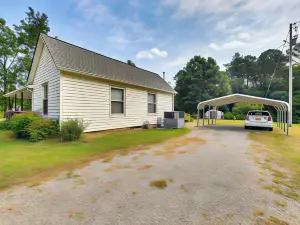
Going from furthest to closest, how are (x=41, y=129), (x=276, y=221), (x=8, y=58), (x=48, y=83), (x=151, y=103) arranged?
(x=8, y=58) → (x=151, y=103) → (x=48, y=83) → (x=41, y=129) → (x=276, y=221)

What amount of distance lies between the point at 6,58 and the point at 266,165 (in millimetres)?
26057

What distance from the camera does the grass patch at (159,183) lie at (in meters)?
2.69

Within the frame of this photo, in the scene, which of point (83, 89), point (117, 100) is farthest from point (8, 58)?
point (117, 100)

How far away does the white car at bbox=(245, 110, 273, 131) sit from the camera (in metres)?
10.6

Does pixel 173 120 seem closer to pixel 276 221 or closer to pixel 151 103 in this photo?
pixel 151 103

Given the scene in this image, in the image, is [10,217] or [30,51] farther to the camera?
[30,51]

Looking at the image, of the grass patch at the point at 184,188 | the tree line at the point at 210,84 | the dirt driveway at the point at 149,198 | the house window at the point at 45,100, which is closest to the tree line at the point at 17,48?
the house window at the point at 45,100

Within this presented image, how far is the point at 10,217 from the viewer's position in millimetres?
1847

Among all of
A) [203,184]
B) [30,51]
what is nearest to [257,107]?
[203,184]

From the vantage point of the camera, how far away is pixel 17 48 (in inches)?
750

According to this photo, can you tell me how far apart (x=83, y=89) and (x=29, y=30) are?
62.2 ft

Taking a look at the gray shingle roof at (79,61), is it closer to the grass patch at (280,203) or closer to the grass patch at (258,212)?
the grass patch at (258,212)

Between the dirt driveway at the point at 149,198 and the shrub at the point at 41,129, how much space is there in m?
4.08

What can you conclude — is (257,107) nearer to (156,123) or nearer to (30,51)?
(156,123)
